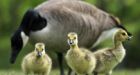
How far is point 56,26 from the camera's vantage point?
11.3 meters

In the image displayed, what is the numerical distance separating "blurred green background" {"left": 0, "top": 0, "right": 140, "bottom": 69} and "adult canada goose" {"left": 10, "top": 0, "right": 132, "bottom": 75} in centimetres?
1236

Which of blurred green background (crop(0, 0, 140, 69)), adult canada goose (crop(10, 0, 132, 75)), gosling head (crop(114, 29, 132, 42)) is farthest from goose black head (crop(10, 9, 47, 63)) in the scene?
blurred green background (crop(0, 0, 140, 69))

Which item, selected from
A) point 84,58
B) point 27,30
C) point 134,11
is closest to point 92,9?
point 27,30

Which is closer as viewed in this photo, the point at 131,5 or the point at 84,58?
the point at 84,58

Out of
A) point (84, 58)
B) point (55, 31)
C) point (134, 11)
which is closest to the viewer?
point (84, 58)

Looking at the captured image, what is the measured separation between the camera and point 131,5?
1046 inches

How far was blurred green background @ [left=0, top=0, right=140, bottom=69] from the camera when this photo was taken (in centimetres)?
2437

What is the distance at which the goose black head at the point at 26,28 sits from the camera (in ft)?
36.4

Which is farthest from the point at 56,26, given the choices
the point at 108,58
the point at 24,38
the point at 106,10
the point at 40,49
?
the point at 106,10

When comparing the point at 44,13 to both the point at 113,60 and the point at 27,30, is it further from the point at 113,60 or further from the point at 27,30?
the point at 113,60

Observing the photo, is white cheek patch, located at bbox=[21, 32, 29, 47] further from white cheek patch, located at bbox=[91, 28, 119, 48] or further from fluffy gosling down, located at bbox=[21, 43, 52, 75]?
white cheek patch, located at bbox=[91, 28, 119, 48]

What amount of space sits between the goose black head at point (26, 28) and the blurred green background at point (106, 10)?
12559mm

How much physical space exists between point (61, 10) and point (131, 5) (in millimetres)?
15378

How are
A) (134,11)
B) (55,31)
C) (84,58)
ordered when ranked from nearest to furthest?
(84,58) < (55,31) < (134,11)
